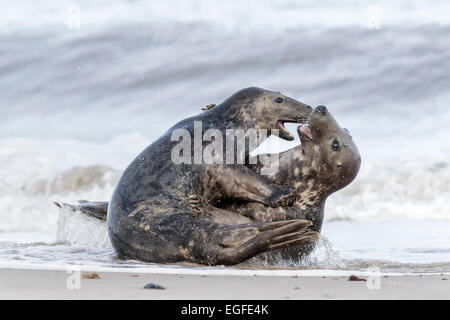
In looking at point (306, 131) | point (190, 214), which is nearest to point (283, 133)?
point (306, 131)

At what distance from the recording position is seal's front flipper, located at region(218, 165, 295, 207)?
5719 mm

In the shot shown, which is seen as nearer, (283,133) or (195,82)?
(283,133)

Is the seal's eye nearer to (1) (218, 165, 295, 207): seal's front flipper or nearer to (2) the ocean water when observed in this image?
(1) (218, 165, 295, 207): seal's front flipper

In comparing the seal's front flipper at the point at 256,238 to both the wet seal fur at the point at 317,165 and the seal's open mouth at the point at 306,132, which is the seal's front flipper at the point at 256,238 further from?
the seal's open mouth at the point at 306,132

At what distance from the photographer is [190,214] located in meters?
5.62

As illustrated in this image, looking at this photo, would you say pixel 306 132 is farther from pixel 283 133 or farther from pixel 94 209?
pixel 94 209

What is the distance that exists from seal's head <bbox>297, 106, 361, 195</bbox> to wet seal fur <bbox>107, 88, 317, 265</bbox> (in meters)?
0.36

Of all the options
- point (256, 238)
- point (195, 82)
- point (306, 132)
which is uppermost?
point (195, 82)

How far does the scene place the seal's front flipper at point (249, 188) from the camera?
5.72m

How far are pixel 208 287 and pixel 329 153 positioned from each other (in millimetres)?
→ 2399

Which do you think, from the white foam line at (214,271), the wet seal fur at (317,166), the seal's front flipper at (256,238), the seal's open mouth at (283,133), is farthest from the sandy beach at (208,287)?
the seal's open mouth at (283,133)

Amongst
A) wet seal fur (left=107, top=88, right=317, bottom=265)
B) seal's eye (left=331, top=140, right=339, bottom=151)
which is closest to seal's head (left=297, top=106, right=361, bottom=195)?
seal's eye (left=331, top=140, right=339, bottom=151)

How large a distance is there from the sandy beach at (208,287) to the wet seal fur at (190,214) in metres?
0.79

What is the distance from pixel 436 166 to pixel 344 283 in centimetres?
1032
